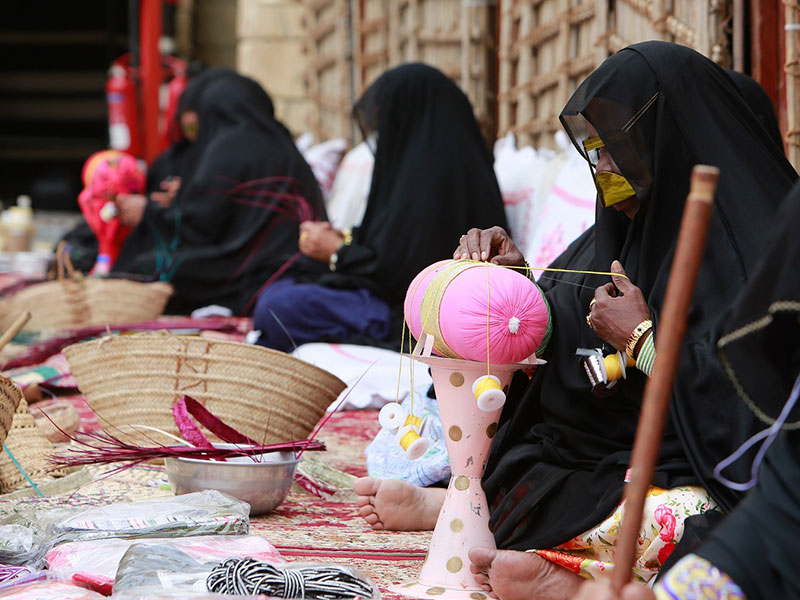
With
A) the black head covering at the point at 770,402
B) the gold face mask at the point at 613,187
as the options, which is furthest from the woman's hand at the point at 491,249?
the black head covering at the point at 770,402

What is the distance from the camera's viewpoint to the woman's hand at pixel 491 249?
85.5 inches

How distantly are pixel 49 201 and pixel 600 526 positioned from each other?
11.6 metres

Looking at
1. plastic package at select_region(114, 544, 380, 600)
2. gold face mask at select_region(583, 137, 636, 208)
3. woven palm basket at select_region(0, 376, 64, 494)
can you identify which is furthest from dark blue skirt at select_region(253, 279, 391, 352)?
plastic package at select_region(114, 544, 380, 600)

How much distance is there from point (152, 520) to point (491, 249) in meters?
0.86

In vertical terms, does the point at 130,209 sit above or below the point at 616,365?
below

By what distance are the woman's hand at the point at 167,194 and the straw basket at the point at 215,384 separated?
134 inches

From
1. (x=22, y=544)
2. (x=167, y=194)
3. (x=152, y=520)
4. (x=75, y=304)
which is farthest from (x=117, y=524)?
(x=167, y=194)

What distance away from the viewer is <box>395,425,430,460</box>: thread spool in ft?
6.17

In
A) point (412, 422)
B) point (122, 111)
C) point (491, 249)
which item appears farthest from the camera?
point (122, 111)

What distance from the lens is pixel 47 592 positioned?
→ 171 centimetres

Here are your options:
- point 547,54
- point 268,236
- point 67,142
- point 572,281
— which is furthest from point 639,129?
point 67,142

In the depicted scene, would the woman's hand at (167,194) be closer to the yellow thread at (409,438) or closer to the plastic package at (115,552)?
the plastic package at (115,552)

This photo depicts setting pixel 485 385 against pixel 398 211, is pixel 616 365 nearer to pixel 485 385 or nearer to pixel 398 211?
pixel 485 385

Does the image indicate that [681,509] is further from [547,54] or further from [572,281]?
[547,54]
